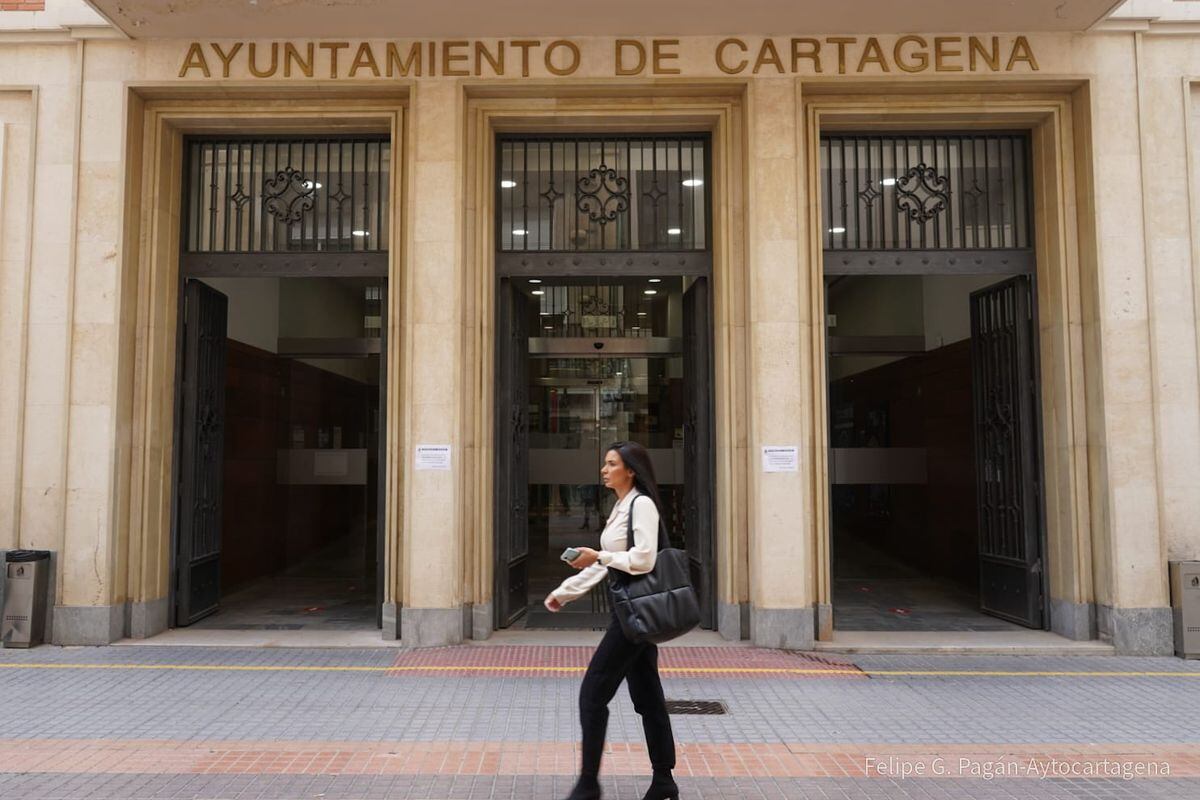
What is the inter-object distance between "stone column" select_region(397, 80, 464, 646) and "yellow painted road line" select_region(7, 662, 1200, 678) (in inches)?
30.2

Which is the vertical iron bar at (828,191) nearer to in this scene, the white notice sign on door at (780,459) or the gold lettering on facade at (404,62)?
the white notice sign on door at (780,459)

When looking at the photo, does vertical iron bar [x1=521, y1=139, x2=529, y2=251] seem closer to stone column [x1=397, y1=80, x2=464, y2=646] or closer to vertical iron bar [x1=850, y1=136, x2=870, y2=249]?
stone column [x1=397, y1=80, x2=464, y2=646]

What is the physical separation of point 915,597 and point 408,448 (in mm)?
7265

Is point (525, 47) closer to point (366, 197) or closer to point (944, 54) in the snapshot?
point (366, 197)

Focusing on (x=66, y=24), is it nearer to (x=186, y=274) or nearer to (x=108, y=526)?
(x=186, y=274)

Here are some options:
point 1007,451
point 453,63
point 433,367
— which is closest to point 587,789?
point 433,367

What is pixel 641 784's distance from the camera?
443cm

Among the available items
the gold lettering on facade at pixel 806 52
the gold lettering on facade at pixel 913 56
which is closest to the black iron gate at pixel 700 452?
the gold lettering on facade at pixel 806 52

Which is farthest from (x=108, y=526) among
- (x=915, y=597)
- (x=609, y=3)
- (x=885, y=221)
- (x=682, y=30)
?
(x=915, y=597)

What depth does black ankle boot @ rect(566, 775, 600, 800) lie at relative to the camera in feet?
13.0

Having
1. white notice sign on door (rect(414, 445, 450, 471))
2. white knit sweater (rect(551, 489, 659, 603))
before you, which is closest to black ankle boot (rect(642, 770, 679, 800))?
white knit sweater (rect(551, 489, 659, 603))

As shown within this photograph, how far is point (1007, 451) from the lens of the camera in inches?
339

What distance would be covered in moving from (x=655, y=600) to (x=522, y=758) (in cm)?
179

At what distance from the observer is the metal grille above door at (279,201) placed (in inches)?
337
